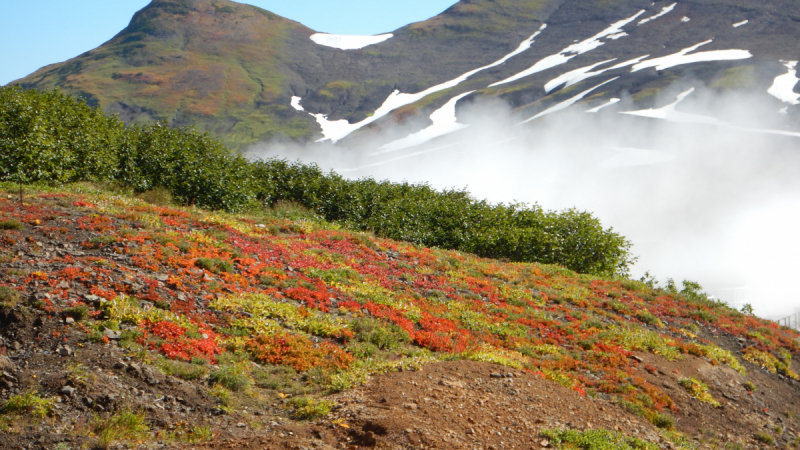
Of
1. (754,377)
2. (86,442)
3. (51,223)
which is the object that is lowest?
(754,377)

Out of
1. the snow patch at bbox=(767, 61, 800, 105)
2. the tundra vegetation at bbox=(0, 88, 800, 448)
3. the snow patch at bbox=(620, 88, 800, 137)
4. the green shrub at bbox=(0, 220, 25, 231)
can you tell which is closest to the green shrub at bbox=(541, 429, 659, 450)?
the tundra vegetation at bbox=(0, 88, 800, 448)

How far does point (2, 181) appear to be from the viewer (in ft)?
75.0

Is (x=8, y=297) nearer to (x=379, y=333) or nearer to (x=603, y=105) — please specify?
(x=379, y=333)

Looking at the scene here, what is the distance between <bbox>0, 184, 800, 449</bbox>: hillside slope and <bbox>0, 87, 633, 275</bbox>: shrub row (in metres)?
7.17

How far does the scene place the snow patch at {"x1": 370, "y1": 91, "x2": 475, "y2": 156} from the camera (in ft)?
475

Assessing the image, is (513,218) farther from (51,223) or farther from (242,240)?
(51,223)

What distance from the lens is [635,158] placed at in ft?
385

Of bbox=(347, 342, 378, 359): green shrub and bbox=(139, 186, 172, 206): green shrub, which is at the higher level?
bbox=(139, 186, 172, 206): green shrub

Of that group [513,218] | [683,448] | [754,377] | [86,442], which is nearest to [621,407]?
[683,448]

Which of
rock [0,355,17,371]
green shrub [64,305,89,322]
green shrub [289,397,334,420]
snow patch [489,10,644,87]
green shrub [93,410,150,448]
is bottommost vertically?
green shrub [289,397,334,420]

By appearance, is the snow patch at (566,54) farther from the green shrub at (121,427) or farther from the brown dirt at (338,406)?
the green shrub at (121,427)

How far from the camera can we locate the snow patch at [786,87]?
12344cm

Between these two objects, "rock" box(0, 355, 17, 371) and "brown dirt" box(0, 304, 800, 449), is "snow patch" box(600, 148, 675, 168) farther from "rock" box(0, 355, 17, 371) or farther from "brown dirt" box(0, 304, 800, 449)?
"rock" box(0, 355, 17, 371)

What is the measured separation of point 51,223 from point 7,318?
6.70 meters
